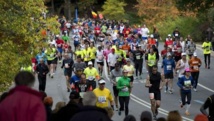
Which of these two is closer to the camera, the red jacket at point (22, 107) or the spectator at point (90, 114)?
the red jacket at point (22, 107)

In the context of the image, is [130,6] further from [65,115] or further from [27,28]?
[65,115]

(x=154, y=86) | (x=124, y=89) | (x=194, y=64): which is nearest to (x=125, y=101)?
(x=124, y=89)

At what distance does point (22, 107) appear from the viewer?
600 cm

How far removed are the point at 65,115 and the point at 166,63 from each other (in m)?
16.6

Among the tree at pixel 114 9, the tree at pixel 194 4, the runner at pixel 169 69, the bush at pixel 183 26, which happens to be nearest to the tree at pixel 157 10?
the bush at pixel 183 26

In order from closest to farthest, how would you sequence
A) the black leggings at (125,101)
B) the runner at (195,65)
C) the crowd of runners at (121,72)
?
the crowd of runners at (121,72) < the black leggings at (125,101) < the runner at (195,65)

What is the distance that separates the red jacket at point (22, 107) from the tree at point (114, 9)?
60050 millimetres

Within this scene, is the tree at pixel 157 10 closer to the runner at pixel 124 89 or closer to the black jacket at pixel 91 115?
the runner at pixel 124 89

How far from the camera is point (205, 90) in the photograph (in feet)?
86.8

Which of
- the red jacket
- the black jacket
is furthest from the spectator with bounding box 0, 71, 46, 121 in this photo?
the black jacket

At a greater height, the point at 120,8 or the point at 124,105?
the point at 120,8

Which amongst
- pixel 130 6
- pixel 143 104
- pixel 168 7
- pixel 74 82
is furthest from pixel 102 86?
pixel 130 6

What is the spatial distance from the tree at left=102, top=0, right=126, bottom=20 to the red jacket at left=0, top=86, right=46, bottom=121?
60.0m

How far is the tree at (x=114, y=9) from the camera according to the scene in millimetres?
66375
